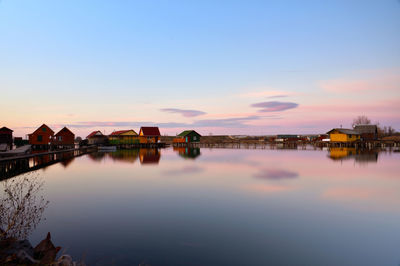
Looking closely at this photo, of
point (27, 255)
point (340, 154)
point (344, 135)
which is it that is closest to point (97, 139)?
point (340, 154)

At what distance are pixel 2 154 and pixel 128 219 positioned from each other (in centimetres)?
3135

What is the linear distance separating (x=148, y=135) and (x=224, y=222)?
2659 inches

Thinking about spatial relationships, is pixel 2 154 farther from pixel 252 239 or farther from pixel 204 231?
pixel 252 239

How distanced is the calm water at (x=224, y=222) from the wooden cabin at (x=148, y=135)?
5472 centimetres

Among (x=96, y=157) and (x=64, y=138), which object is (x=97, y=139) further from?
(x=96, y=157)

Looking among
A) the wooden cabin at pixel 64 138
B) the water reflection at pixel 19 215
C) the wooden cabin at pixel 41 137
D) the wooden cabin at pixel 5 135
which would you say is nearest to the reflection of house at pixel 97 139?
the wooden cabin at pixel 64 138

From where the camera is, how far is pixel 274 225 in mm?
12008

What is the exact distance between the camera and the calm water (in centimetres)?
903

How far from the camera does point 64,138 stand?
5781cm

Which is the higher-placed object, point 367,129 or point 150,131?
point 150,131

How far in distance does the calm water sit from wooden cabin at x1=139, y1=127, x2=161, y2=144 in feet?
180

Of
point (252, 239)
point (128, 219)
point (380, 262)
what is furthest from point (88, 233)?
point (380, 262)

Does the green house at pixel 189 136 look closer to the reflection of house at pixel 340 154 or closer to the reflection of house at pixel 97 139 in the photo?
the reflection of house at pixel 97 139

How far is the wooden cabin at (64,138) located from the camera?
186ft
